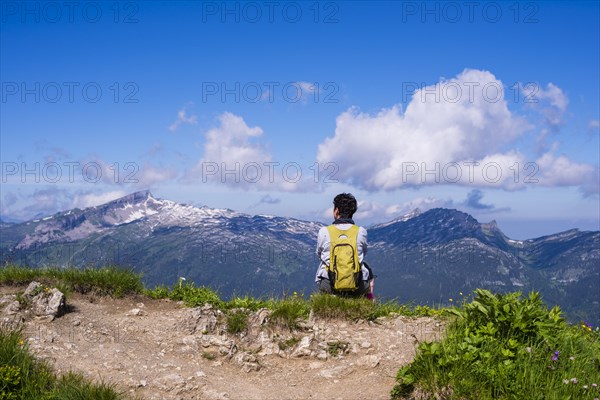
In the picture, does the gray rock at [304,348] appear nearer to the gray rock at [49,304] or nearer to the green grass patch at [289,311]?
the green grass patch at [289,311]

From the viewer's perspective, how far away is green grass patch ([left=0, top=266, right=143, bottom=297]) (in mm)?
11930

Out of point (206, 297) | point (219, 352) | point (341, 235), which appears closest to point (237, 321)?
point (219, 352)

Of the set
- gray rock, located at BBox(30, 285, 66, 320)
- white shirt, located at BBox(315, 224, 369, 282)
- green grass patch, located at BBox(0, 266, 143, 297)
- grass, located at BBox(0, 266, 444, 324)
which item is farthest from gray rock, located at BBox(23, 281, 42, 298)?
white shirt, located at BBox(315, 224, 369, 282)

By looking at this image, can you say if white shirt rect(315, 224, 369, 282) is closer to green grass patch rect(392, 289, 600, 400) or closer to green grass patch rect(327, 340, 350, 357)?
green grass patch rect(327, 340, 350, 357)

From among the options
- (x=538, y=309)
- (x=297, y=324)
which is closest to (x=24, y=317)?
(x=297, y=324)

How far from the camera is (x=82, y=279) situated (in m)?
12.0

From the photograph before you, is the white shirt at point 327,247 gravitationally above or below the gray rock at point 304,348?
above

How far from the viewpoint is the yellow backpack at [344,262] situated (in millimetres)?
10602

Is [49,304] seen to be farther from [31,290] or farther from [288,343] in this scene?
[288,343]

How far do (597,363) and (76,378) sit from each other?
26.4 ft

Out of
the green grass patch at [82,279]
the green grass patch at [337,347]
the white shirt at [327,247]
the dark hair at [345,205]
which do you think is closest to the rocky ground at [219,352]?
the green grass patch at [337,347]

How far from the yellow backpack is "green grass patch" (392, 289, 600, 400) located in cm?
295

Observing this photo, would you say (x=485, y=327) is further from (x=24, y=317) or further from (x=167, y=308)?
(x=24, y=317)

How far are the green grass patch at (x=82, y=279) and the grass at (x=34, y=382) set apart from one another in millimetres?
4279
